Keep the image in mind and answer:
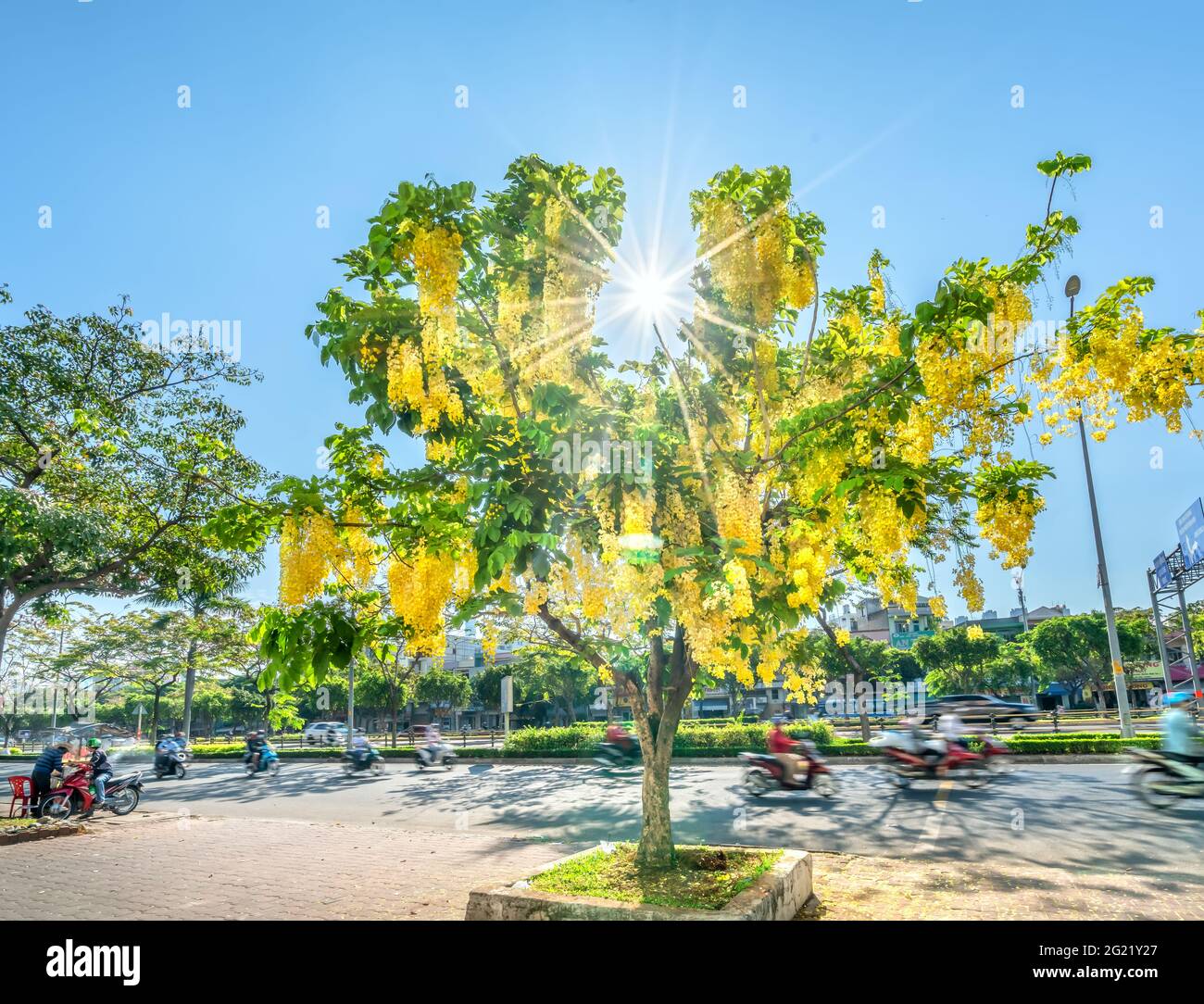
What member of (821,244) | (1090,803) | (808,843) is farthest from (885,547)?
(1090,803)

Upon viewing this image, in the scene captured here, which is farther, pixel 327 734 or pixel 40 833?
pixel 327 734

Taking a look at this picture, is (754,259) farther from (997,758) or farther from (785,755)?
(997,758)

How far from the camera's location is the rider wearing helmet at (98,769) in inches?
488

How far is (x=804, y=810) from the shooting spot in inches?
444

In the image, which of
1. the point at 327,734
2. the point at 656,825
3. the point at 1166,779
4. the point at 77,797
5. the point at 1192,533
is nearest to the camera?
the point at 656,825

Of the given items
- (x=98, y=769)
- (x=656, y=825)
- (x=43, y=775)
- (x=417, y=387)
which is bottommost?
(x=98, y=769)

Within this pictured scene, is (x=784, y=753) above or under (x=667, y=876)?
under

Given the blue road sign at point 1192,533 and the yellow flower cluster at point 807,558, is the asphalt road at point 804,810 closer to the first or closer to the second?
the yellow flower cluster at point 807,558

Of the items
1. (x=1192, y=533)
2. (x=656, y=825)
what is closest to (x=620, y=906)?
(x=656, y=825)

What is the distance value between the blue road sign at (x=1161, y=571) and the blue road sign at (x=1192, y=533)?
185 cm

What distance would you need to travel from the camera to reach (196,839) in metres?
10.5

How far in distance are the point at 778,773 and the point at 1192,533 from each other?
15.2 metres

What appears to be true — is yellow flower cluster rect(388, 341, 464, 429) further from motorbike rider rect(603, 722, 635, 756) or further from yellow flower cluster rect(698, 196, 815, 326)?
motorbike rider rect(603, 722, 635, 756)

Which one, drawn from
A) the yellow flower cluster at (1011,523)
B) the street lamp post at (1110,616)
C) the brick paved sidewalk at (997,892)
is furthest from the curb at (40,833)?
the street lamp post at (1110,616)
